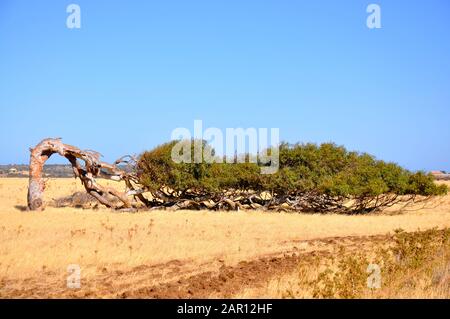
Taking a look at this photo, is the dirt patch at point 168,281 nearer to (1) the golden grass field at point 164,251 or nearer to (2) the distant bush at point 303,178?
(1) the golden grass field at point 164,251

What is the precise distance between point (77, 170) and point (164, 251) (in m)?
15.9

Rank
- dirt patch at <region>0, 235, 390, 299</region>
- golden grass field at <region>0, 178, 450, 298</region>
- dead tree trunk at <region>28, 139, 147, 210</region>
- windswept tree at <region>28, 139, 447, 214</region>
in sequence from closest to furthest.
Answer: dirt patch at <region>0, 235, 390, 299</region>
golden grass field at <region>0, 178, 450, 298</region>
dead tree trunk at <region>28, 139, 147, 210</region>
windswept tree at <region>28, 139, 447, 214</region>

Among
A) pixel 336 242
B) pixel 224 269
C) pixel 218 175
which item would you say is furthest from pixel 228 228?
pixel 218 175

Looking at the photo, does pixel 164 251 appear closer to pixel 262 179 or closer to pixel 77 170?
pixel 77 170

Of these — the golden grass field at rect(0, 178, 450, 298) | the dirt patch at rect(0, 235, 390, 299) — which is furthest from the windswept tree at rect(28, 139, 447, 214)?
the dirt patch at rect(0, 235, 390, 299)

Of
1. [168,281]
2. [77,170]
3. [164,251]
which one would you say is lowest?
[164,251]

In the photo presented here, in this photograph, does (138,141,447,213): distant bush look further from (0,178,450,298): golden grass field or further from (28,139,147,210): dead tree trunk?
(0,178,450,298): golden grass field

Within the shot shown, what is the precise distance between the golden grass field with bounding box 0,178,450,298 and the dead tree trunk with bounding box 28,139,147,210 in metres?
2.56

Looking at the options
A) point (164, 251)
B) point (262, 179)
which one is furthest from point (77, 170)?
point (164, 251)

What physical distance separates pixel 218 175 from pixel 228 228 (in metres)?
10.5

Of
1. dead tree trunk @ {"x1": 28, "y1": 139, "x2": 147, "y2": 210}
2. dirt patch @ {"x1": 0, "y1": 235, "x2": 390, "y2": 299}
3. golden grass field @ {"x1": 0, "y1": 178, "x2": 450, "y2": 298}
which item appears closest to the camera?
dirt patch @ {"x1": 0, "y1": 235, "x2": 390, "y2": 299}

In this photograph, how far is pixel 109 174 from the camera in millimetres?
30047

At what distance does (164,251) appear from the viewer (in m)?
14.2

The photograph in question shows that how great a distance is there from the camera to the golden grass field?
32.4ft
